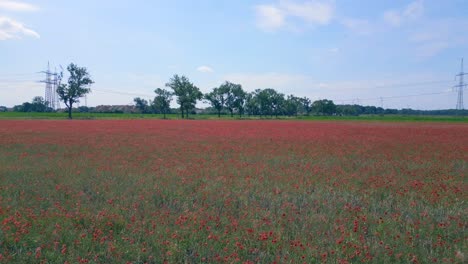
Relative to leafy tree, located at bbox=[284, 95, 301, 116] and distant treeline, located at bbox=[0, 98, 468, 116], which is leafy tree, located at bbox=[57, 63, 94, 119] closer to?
distant treeline, located at bbox=[0, 98, 468, 116]

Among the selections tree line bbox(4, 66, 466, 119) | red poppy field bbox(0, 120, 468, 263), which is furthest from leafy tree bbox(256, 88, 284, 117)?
red poppy field bbox(0, 120, 468, 263)

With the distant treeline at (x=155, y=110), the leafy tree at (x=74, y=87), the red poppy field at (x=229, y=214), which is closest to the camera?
the red poppy field at (x=229, y=214)

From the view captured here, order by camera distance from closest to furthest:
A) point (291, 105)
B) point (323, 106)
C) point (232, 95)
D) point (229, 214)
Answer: point (229, 214) < point (232, 95) < point (291, 105) < point (323, 106)

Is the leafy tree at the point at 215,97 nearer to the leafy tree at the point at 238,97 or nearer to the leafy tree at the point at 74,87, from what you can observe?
the leafy tree at the point at 238,97

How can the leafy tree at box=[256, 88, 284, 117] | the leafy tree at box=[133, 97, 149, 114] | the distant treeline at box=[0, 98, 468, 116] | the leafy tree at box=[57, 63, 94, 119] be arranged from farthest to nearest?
the leafy tree at box=[133, 97, 149, 114] < the leafy tree at box=[256, 88, 284, 117] < the distant treeline at box=[0, 98, 468, 116] < the leafy tree at box=[57, 63, 94, 119]

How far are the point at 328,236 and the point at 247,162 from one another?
816cm

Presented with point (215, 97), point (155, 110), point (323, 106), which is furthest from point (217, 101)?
point (323, 106)

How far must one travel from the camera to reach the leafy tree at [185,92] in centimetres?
11088

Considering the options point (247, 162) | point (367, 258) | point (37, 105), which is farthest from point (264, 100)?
point (367, 258)

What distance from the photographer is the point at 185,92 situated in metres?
112

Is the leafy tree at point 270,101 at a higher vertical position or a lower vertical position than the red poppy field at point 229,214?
higher

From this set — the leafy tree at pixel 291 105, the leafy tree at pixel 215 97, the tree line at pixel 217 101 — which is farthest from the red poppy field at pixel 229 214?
the leafy tree at pixel 291 105

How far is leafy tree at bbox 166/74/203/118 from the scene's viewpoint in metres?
111

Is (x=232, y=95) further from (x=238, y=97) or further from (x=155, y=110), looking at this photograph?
(x=155, y=110)
